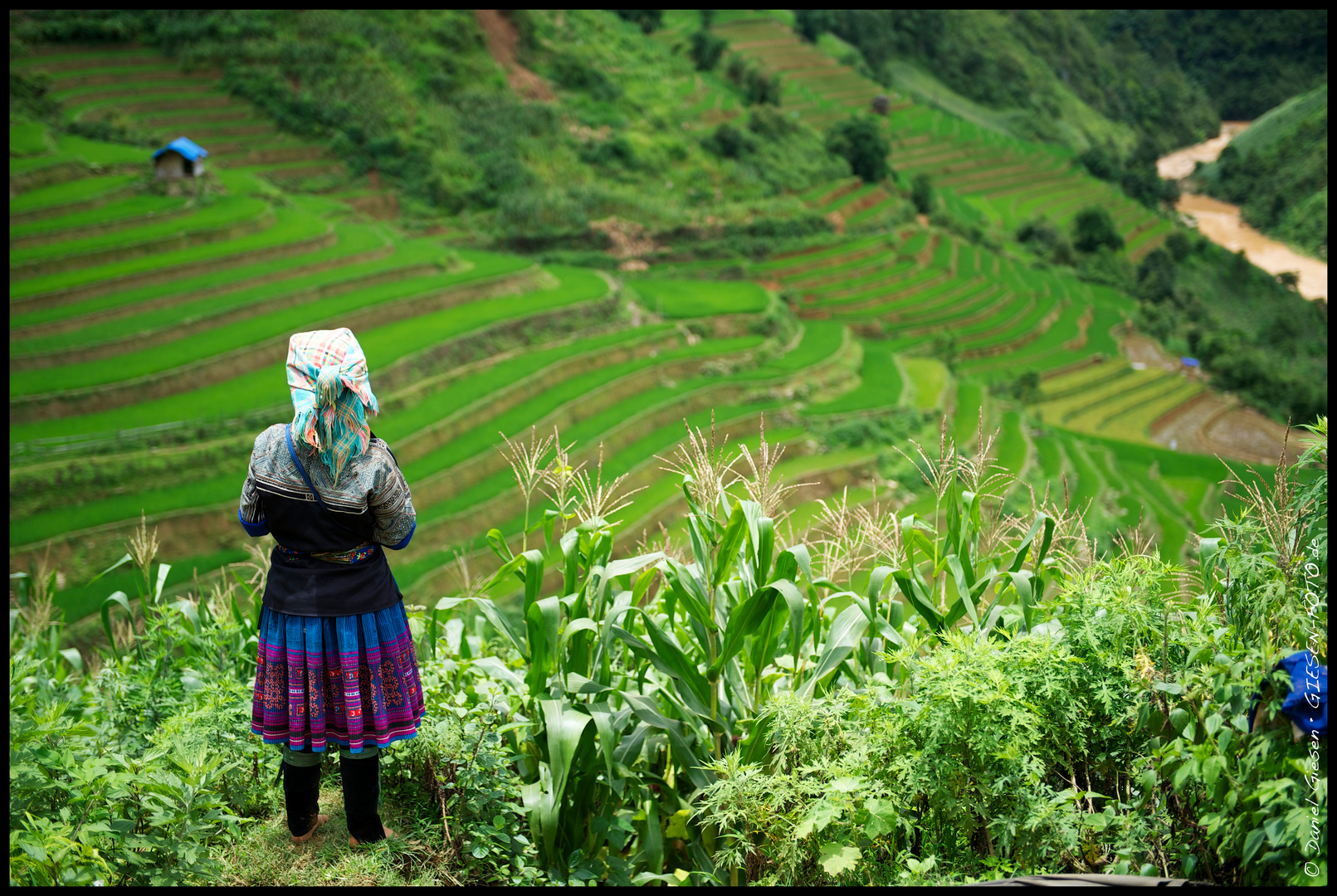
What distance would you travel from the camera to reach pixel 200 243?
17422 millimetres

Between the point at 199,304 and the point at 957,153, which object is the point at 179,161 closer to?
the point at 199,304

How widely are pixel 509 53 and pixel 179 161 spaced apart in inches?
637

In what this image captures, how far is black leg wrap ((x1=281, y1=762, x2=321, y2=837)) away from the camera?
2582mm

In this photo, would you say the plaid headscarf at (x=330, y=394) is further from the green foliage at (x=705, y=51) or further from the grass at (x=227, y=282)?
the green foliage at (x=705, y=51)

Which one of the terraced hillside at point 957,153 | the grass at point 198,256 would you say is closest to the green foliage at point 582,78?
the terraced hillside at point 957,153

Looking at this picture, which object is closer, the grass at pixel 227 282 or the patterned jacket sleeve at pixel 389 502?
the patterned jacket sleeve at pixel 389 502

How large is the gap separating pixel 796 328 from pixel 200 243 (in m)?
13.2

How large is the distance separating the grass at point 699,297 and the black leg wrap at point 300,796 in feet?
63.9

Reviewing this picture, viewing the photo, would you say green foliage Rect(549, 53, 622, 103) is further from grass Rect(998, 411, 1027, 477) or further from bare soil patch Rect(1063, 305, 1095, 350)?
grass Rect(998, 411, 1027, 477)

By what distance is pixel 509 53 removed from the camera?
1262 inches

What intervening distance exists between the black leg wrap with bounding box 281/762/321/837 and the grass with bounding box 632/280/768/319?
19473 millimetres

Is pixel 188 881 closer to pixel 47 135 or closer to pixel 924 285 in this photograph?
pixel 47 135

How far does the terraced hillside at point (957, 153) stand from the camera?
1554 inches

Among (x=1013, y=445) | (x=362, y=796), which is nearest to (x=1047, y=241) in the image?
(x=1013, y=445)
